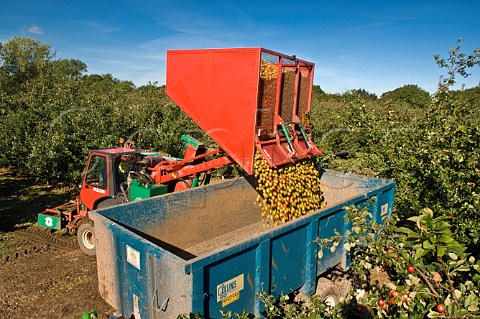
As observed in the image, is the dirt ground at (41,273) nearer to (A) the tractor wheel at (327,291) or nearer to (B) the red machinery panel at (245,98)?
(A) the tractor wheel at (327,291)

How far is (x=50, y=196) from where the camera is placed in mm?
10289

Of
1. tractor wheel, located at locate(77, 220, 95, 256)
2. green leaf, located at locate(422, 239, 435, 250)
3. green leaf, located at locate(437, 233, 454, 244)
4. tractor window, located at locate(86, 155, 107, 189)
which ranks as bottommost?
tractor wheel, located at locate(77, 220, 95, 256)

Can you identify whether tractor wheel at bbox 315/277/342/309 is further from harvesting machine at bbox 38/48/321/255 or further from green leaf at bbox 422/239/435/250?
green leaf at bbox 422/239/435/250

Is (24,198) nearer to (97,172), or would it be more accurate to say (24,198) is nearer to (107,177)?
(97,172)

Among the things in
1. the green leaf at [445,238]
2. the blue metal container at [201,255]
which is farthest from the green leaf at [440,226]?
the blue metal container at [201,255]

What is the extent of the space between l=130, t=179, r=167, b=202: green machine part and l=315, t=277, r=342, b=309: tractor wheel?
9.82ft

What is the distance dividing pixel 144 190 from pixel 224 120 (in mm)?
2049

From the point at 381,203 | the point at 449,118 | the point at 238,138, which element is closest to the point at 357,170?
the point at 381,203

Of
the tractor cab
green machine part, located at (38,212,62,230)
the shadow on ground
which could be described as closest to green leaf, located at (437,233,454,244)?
the tractor cab

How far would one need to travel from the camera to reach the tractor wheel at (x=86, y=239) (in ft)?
20.8

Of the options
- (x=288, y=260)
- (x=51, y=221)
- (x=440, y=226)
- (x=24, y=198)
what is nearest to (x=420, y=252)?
(x=440, y=226)

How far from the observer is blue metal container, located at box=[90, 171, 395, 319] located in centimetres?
298

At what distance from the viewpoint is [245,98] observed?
15.1 feet

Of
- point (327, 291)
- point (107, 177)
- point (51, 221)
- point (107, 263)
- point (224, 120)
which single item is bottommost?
point (51, 221)
